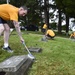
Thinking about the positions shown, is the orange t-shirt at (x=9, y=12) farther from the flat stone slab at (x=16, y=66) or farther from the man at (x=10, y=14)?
the flat stone slab at (x=16, y=66)

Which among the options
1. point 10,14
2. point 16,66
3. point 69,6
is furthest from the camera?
point 69,6

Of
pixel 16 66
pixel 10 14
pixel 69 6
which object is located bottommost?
pixel 16 66

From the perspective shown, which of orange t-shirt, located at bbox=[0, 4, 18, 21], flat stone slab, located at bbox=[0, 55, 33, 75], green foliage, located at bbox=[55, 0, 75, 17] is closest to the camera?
flat stone slab, located at bbox=[0, 55, 33, 75]

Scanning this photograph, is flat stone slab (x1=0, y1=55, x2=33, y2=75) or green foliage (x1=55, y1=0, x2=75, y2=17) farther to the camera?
green foliage (x1=55, y1=0, x2=75, y2=17)

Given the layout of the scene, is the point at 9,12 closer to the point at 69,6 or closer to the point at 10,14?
the point at 10,14

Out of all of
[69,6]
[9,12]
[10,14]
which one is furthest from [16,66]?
[69,6]

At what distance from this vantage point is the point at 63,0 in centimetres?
3856

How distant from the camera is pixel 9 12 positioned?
8.53 m

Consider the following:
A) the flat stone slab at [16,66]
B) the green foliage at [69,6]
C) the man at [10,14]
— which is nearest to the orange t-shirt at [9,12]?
the man at [10,14]

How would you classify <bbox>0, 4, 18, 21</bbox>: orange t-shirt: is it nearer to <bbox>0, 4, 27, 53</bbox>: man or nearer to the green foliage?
<bbox>0, 4, 27, 53</bbox>: man

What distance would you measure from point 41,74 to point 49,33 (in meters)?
12.8

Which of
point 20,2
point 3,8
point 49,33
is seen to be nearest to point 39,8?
point 20,2

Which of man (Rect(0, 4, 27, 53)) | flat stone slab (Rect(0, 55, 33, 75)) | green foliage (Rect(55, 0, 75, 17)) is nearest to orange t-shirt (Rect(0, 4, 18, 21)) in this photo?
man (Rect(0, 4, 27, 53))

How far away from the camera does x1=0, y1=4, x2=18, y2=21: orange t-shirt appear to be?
27.0 feet
